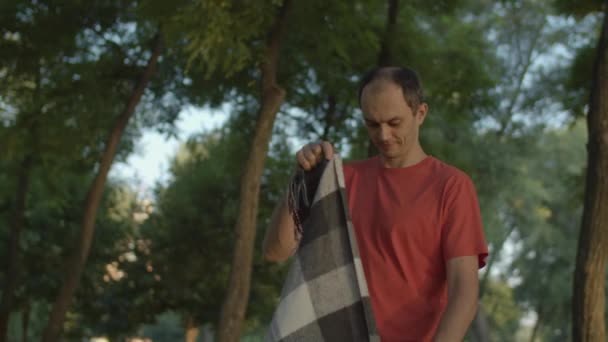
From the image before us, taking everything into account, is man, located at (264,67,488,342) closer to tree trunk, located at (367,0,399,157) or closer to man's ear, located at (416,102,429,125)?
man's ear, located at (416,102,429,125)

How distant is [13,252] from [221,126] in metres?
5.67

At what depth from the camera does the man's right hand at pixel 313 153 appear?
9.61 ft

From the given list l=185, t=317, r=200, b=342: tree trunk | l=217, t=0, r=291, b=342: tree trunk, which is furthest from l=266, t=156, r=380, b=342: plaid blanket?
l=185, t=317, r=200, b=342: tree trunk

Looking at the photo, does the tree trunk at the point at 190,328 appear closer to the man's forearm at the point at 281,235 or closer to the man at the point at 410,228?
the man's forearm at the point at 281,235

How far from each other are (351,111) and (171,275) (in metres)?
11.3

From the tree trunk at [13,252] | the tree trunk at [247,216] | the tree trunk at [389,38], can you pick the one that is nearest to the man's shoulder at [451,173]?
the tree trunk at [247,216]

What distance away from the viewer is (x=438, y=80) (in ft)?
57.2

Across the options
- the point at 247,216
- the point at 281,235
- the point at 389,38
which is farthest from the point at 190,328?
the point at 281,235

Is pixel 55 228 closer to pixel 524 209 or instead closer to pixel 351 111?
pixel 351 111

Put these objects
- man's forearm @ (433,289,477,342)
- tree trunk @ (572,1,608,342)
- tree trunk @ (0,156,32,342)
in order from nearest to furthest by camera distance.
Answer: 1. man's forearm @ (433,289,477,342)
2. tree trunk @ (572,1,608,342)
3. tree trunk @ (0,156,32,342)

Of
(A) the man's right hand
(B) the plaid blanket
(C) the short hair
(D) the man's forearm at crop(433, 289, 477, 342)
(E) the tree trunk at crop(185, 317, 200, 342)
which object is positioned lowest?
(D) the man's forearm at crop(433, 289, 477, 342)

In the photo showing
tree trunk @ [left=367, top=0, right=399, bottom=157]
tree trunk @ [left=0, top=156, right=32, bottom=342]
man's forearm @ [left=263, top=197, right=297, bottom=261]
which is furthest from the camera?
tree trunk @ [left=0, top=156, right=32, bottom=342]

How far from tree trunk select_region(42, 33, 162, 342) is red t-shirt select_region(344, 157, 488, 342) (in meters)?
13.0

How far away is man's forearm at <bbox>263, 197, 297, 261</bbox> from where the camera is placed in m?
3.02
